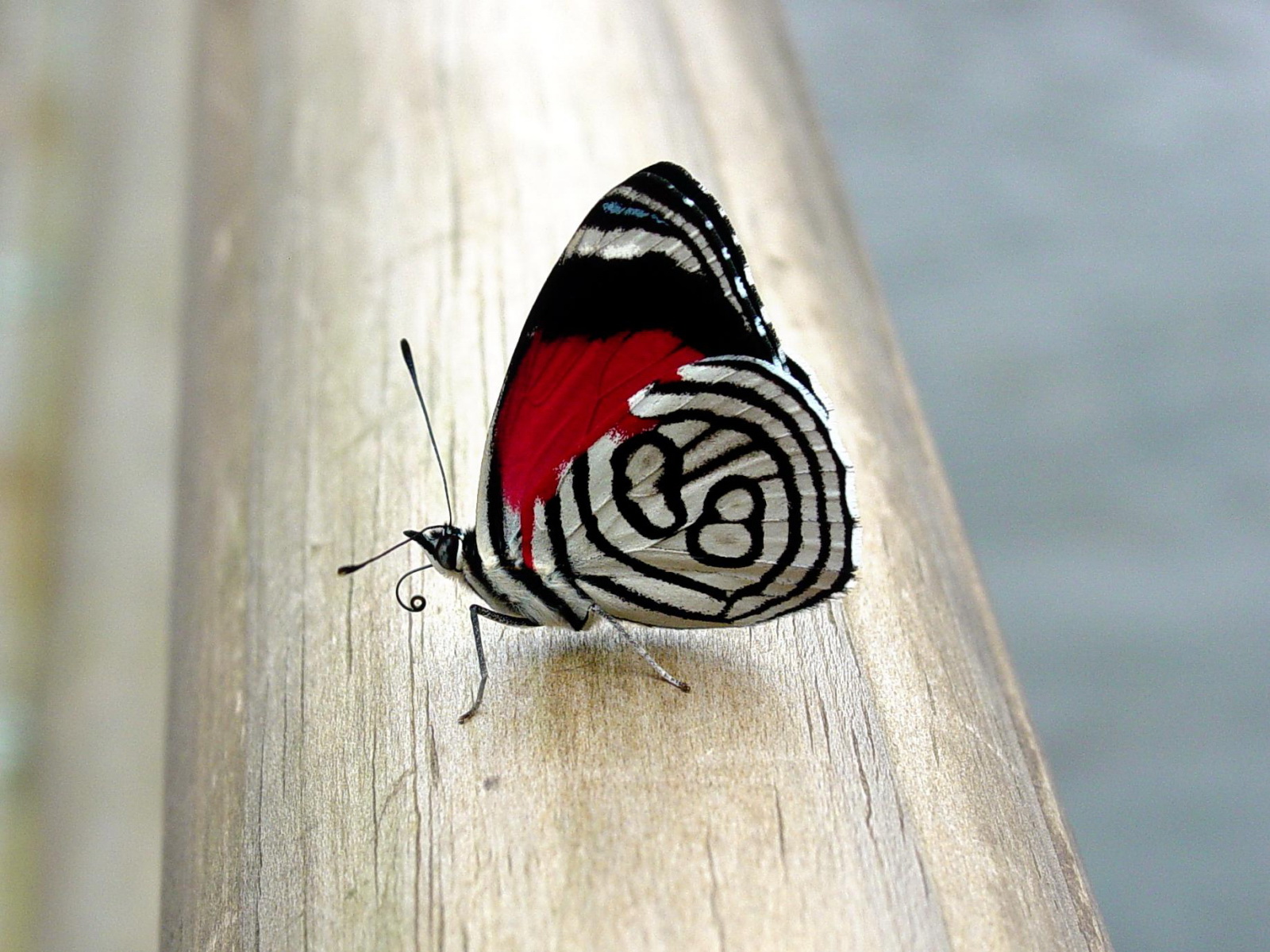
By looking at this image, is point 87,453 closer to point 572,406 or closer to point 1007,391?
point 572,406

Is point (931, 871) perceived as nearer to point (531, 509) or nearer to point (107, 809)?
point (531, 509)

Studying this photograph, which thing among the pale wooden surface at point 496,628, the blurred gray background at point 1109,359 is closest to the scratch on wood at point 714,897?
the pale wooden surface at point 496,628

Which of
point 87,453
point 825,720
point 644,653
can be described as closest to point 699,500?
point 644,653

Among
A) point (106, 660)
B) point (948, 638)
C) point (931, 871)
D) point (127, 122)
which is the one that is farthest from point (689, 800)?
point (127, 122)

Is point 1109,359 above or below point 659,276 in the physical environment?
below

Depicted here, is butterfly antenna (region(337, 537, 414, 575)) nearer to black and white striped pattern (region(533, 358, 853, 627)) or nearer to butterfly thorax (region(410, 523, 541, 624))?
butterfly thorax (region(410, 523, 541, 624))

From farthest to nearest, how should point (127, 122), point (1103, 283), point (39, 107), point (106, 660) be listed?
1. point (1103, 283)
2. point (39, 107)
3. point (127, 122)
4. point (106, 660)

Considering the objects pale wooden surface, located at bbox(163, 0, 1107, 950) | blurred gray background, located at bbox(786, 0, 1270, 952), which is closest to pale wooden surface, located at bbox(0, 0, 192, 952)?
pale wooden surface, located at bbox(163, 0, 1107, 950)
